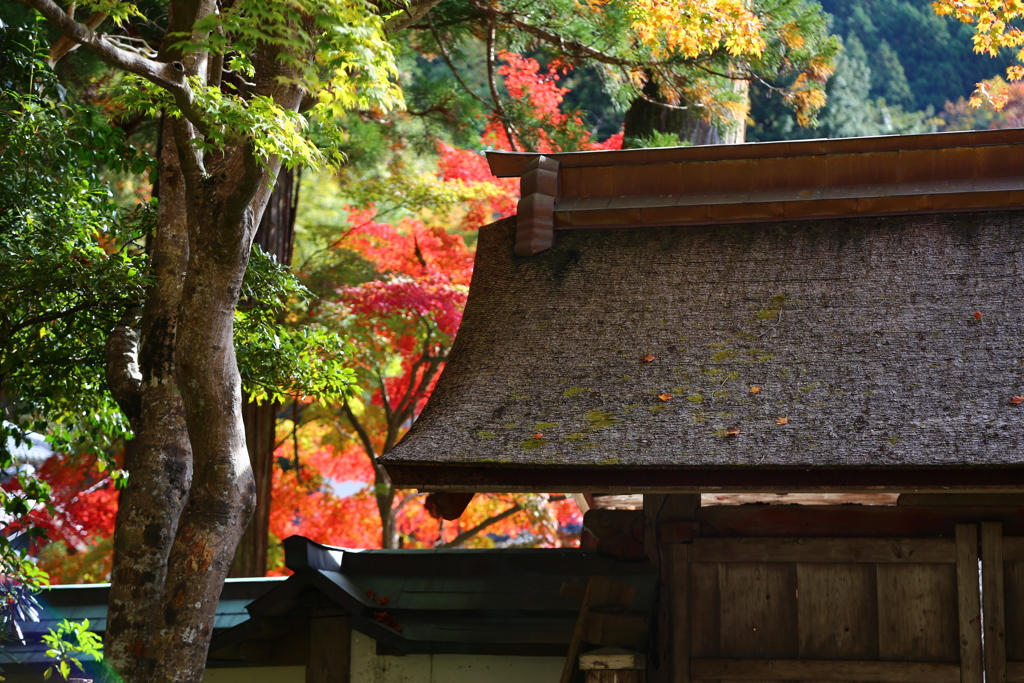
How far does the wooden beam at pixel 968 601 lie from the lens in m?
4.18

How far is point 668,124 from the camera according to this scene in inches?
408

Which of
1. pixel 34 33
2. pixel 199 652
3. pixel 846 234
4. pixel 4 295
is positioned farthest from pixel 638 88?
pixel 199 652

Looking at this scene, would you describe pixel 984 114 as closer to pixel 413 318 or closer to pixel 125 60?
pixel 413 318

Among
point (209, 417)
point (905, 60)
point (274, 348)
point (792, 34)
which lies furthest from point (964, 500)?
point (905, 60)

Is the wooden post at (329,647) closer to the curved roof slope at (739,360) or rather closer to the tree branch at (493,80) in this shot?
the curved roof slope at (739,360)

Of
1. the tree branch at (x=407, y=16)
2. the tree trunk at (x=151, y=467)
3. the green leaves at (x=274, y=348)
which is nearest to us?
the tree trunk at (x=151, y=467)

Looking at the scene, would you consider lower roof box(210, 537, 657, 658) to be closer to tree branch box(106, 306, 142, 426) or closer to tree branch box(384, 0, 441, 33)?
tree branch box(106, 306, 142, 426)

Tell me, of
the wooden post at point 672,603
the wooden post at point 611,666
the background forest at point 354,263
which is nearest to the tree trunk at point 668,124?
the background forest at point 354,263

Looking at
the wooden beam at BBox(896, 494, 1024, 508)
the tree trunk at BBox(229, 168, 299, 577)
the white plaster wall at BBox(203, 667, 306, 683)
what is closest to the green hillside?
the tree trunk at BBox(229, 168, 299, 577)

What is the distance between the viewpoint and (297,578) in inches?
212

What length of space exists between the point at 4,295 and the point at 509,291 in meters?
2.97

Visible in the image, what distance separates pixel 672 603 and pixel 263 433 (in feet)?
21.6

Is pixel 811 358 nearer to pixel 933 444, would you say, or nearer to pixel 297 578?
pixel 933 444

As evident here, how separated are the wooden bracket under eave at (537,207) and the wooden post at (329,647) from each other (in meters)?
2.56
